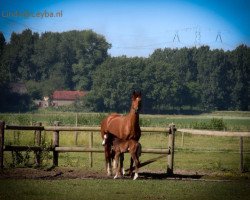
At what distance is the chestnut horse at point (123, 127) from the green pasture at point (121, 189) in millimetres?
1247

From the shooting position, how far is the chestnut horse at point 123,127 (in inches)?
472

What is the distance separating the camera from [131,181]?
11648 millimetres

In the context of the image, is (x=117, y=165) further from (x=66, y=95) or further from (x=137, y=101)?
(x=66, y=95)

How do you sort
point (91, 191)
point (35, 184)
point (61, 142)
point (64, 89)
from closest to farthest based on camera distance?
point (91, 191), point (35, 184), point (61, 142), point (64, 89)

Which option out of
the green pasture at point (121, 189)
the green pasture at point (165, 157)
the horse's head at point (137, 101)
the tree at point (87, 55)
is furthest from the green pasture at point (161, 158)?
the tree at point (87, 55)

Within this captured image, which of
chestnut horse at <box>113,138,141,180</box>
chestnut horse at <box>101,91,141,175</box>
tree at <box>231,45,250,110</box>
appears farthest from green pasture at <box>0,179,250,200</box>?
tree at <box>231,45,250,110</box>

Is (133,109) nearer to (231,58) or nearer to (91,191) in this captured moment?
(91,191)

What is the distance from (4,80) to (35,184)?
5235 centimetres

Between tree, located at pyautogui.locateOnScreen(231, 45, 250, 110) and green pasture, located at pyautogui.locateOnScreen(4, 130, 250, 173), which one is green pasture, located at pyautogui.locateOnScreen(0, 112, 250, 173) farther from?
tree, located at pyautogui.locateOnScreen(231, 45, 250, 110)

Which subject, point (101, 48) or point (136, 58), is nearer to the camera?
point (136, 58)

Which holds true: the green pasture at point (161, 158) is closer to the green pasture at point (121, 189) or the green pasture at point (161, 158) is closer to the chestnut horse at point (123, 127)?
the chestnut horse at point (123, 127)

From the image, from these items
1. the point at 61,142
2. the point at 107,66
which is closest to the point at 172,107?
the point at 107,66

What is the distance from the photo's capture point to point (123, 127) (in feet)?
40.4

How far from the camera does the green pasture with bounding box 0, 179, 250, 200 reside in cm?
955
